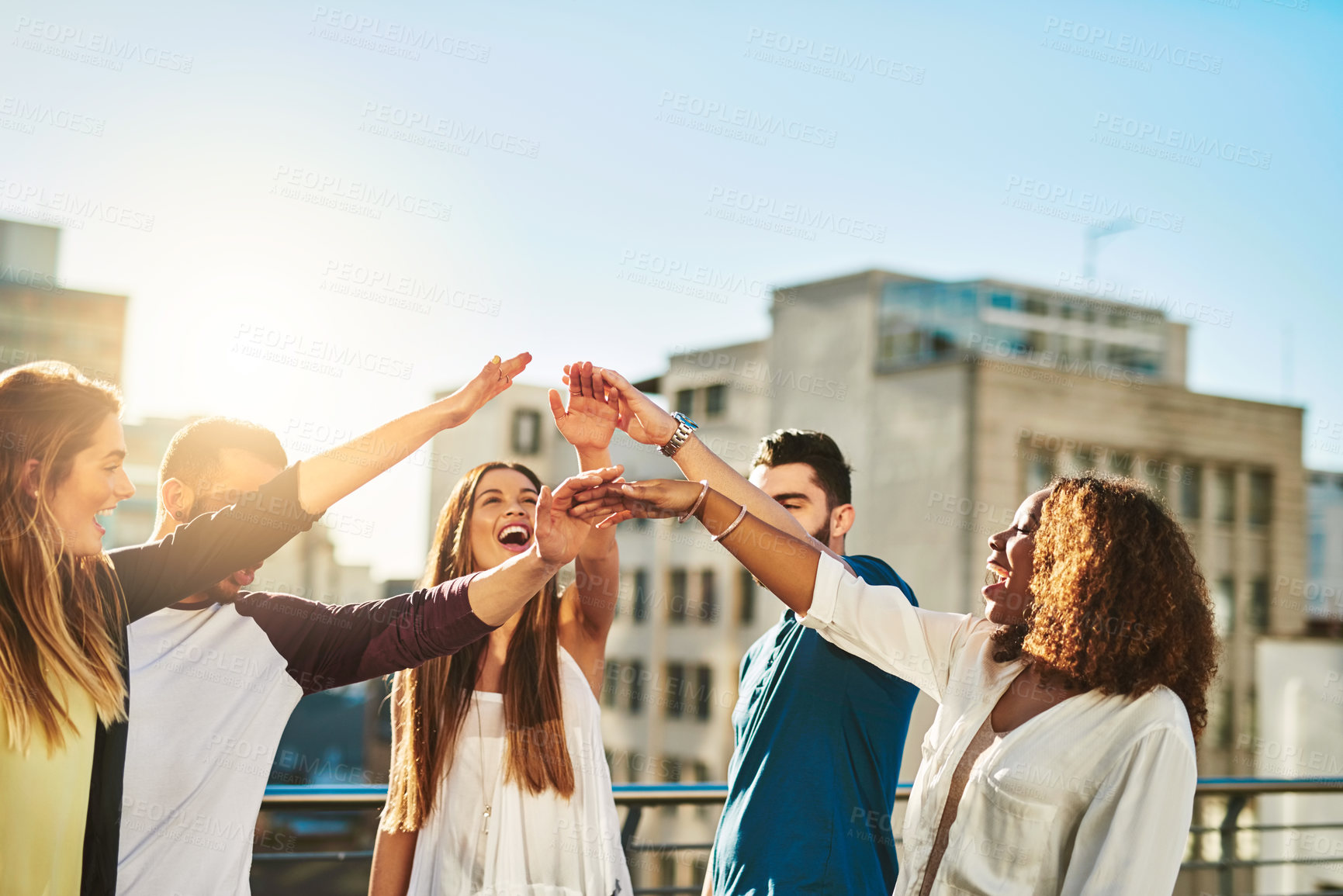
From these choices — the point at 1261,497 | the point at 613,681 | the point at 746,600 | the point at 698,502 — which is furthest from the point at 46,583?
the point at 613,681

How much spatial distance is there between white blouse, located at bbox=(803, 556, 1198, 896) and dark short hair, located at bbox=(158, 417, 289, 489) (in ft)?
4.13

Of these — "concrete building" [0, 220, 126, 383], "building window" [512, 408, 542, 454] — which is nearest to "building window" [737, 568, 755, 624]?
"building window" [512, 408, 542, 454]

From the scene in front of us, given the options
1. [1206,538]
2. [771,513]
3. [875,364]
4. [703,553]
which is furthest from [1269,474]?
[771,513]

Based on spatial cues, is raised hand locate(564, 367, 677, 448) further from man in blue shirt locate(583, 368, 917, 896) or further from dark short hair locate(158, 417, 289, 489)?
dark short hair locate(158, 417, 289, 489)

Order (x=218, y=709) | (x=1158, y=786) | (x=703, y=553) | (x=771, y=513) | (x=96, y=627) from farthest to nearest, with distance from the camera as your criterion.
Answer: (x=703, y=553) < (x=771, y=513) < (x=218, y=709) < (x=96, y=627) < (x=1158, y=786)

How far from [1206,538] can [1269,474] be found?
2984mm

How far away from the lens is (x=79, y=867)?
2055 mm

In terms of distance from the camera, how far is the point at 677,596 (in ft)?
132

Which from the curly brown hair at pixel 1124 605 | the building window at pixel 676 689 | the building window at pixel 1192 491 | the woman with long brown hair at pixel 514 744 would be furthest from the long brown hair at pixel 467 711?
the building window at pixel 676 689

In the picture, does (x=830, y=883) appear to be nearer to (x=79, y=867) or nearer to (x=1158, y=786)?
(x=1158, y=786)

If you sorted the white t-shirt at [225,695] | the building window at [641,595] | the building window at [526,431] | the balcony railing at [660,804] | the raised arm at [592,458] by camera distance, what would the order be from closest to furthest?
1. the white t-shirt at [225,695]
2. the raised arm at [592,458]
3. the balcony railing at [660,804]
4. the building window at [641,595]
5. the building window at [526,431]

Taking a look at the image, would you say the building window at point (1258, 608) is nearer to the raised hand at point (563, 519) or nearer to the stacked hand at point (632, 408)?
the stacked hand at point (632, 408)

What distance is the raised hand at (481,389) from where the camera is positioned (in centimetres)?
253

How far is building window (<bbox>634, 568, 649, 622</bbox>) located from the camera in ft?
134
